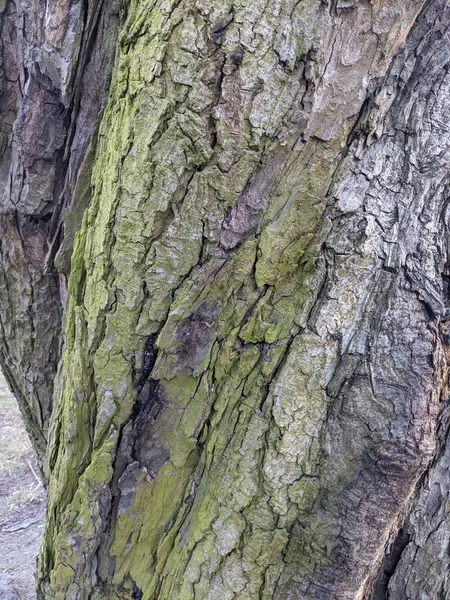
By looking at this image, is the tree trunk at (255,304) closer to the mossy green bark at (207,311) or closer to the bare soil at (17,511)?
the mossy green bark at (207,311)

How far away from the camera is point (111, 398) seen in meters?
1.19

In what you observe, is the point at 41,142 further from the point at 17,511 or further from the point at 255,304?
the point at 17,511

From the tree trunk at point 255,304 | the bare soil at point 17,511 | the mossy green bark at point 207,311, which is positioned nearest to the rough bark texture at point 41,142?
the tree trunk at point 255,304

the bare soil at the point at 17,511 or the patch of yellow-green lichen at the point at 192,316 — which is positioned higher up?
the patch of yellow-green lichen at the point at 192,316

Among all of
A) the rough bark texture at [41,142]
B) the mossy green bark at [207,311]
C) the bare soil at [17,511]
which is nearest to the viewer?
the mossy green bark at [207,311]

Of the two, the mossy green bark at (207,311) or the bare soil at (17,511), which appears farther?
the bare soil at (17,511)

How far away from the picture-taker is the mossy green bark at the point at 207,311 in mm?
1067

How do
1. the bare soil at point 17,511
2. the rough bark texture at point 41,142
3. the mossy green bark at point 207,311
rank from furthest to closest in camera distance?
the bare soil at point 17,511 < the rough bark texture at point 41,142 < the mossy green bark at point 207,311

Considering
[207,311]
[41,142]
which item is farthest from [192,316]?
[41,142]

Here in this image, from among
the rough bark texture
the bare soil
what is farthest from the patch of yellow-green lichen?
the bare soil

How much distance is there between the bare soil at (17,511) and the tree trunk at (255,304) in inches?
76.4

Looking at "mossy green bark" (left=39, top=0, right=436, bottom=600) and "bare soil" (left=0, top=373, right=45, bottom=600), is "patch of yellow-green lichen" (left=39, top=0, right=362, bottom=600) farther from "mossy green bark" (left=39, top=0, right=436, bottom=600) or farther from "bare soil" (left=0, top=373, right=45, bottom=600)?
"bare soil" (left=0, top=373, right=45, bottom=600)

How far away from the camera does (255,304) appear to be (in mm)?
1181

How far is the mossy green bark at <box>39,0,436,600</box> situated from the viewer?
42.0 inches
